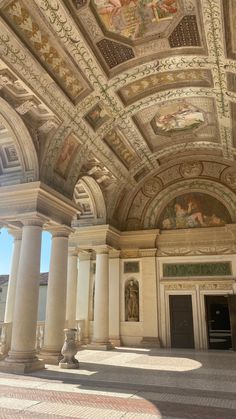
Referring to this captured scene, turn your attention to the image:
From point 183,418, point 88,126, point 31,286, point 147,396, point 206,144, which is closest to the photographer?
point 183,418

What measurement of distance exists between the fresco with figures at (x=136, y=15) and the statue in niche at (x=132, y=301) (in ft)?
39.2

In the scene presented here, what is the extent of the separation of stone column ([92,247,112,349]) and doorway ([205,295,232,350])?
15.9ft

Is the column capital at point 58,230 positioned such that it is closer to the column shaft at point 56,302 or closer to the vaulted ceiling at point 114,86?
the column shaft at point 56,302

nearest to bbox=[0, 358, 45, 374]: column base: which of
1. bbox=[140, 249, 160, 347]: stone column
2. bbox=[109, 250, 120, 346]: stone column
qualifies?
bbox=[109, 250, 120, 346]: stone column

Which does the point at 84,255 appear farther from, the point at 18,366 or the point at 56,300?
the point at 18,366

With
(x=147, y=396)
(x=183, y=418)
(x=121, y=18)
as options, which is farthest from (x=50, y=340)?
(x=121, y=18)

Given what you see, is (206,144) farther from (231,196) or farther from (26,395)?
(26,395)

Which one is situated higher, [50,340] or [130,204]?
[130,204]

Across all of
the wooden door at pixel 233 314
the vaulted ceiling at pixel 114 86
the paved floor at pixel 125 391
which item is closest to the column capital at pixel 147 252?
the vaulted ceiling at pixel 114 86

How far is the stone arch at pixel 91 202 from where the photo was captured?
1678 cm

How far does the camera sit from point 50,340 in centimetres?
1116

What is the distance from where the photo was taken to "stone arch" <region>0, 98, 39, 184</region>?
10789mm

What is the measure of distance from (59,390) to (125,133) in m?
10.0

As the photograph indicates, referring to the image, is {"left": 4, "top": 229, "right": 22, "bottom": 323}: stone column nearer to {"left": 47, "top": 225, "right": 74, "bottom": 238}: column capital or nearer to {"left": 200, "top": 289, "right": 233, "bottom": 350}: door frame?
{"left": 47, "top": 225, "right": 74, "bottom": 238}: column capital
